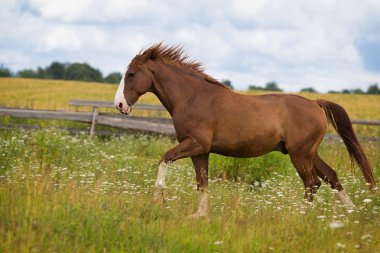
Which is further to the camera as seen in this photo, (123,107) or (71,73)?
(71,73)

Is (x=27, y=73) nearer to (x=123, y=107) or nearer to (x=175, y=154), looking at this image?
(x=123, y=107)

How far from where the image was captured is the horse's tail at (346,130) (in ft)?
27.6

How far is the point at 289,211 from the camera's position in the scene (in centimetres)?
653

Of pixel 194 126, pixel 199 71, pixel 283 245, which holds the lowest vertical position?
pixel 283 245

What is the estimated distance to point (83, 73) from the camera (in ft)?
286

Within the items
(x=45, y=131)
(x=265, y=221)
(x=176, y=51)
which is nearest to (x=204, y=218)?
(x=265, y=221)

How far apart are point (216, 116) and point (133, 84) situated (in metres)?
1.23

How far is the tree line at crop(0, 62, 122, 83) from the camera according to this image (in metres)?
87.2

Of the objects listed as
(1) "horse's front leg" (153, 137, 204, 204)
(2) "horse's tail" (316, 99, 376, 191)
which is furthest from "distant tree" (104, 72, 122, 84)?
(1) "horse's front leg" (153, 137, 204, 204)

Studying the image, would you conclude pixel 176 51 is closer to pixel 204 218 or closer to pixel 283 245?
pixel 204 218

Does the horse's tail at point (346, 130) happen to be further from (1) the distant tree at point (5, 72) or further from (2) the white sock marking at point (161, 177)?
(1) the distant tree at point (5, 72)

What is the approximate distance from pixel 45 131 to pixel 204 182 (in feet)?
15.6

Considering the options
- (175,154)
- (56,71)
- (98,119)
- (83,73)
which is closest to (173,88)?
(175,154)

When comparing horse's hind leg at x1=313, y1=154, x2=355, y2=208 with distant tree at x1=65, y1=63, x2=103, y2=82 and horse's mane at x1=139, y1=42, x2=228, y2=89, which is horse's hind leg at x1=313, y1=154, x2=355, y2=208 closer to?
horse's mane at x1=139, y1=42, x2=228, y2=89
